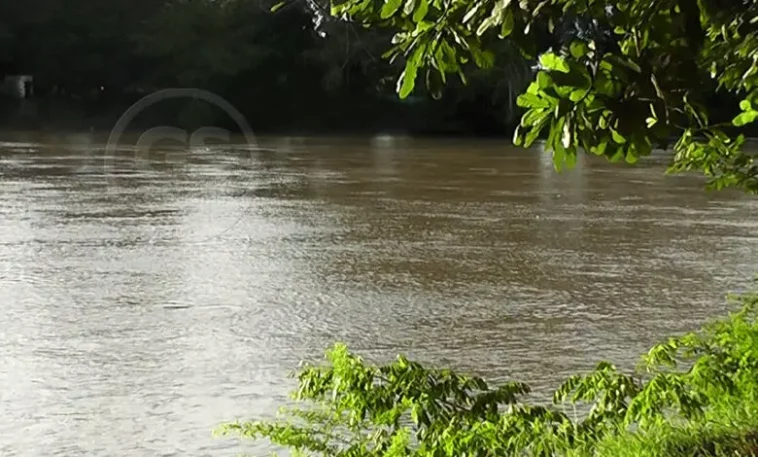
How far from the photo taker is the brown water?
5953 mm

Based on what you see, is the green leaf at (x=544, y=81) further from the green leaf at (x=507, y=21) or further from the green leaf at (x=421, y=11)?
the green leaf at (x=421, y=11)

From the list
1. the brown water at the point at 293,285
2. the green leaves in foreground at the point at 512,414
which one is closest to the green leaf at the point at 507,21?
the green leaves in foreground at the point at 512,414

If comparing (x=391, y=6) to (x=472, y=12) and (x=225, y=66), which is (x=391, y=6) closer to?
(x=472, y=12)

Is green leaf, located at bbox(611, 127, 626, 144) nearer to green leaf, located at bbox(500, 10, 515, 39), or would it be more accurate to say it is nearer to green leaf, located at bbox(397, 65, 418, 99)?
green leaf, located at bbox(500, 10, 515, 39)

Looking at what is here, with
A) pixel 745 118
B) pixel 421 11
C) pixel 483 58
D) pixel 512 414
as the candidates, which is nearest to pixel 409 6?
pixel 421 11

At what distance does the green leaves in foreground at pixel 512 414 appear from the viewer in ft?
11.0

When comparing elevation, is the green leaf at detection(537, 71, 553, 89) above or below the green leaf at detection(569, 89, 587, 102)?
above

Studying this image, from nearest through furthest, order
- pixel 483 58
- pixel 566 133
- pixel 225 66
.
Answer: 1. pixel 566 133
2. pixel 483 58
3. pixel 225 66

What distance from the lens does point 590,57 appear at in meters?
2.59

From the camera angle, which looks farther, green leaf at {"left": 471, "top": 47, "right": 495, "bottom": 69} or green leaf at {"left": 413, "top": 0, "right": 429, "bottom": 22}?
green leaf at {"left": 471, "top": 47, "right": 495, "bottom": 69}

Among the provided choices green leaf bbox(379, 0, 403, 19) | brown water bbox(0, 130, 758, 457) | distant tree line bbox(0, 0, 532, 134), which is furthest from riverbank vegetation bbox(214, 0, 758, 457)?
distant tree line bbox(0, 0, 532, 134)

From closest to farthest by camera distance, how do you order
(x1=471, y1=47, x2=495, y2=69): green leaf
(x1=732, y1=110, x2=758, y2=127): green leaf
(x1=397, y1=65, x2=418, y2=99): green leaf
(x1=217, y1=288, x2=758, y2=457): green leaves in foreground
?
1. (x1=397, y1=65, x2=418, y2=99): green leaf
2. (x1=471, y1=47, x2=495, y2=69): green leaf
3. (x1=732, y1=110, x2=758, y2=127): green leaf
4. (x1=217, y1=288, x2=758, y2=457): green leaves in foreground

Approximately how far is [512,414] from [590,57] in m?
1.30

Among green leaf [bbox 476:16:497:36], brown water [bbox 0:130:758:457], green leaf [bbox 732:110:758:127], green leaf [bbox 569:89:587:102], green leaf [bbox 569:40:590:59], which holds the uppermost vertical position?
green leaf [bbox 476:16:497:36]
